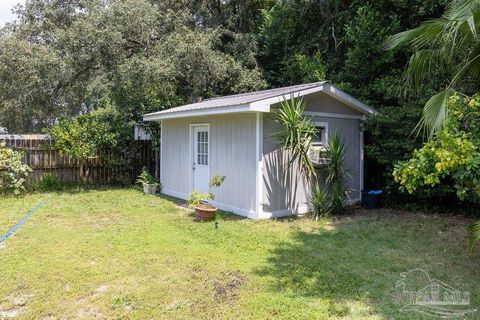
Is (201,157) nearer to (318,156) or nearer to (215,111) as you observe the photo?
(215,111)

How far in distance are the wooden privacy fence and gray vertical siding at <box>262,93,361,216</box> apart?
5.84 metres

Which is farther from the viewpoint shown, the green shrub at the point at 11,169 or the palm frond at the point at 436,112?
the green shrub at the point at 11,169

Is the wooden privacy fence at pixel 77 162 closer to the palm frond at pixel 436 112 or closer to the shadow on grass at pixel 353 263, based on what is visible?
the shadow on grass at pixel 353 263

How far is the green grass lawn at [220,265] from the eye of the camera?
11.8 feet

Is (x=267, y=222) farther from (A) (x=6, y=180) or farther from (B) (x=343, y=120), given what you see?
(A) (x=6, y=180)

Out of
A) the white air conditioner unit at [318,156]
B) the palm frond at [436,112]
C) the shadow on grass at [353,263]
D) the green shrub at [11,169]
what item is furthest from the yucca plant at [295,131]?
the green shrub at [11,169]

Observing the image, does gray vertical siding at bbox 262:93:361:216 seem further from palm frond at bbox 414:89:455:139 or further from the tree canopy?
palm frond at bbox 414:89:455:139

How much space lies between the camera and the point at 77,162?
1133 centimetres

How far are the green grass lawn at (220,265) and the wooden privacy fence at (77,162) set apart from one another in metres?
3.40

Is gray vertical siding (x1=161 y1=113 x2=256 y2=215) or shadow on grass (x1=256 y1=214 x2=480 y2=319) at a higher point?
gray vertical siding (x1=161 y1=113 x2=256 y2=215)

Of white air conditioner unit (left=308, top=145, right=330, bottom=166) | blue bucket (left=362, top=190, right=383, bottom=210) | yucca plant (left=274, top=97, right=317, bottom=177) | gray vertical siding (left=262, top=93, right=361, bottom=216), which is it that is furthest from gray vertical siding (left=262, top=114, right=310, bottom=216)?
blue bucket (left=362, top=190, right=383, bottom=210)

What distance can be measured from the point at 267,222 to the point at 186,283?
3.08 meters

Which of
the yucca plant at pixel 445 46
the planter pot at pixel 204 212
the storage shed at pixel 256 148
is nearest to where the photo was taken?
the yucca plant at pixel 445 46

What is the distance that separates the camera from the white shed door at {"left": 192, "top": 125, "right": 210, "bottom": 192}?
8.78 metres
